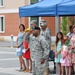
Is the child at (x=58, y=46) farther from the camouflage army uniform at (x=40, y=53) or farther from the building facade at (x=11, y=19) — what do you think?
the building facade at (x=11, y=19)

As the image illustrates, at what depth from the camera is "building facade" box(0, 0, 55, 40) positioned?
146ft

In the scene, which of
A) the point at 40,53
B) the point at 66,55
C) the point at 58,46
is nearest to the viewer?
the point at 40,53

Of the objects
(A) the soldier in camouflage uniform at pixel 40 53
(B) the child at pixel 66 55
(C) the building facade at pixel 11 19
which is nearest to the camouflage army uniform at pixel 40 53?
(A) the soldier in camouflage uniform at pixel 40 53

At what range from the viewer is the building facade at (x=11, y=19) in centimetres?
4453

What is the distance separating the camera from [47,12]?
14414 mm

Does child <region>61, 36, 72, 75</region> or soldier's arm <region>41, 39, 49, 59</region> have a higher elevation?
soldier's arm <region>41, 39, 49, 59</region>

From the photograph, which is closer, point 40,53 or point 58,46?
point 40,53

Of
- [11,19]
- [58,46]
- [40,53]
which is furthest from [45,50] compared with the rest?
[11,19]

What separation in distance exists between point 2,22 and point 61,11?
109 ft

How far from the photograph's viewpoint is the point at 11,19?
45.6 metres

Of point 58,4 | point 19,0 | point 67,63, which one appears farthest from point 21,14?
point 19,0

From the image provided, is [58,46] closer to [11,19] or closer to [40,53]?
[40,53]

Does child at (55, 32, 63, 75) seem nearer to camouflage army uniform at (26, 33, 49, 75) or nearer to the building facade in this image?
camouflage army uniform at (26, 33, 49, 75)

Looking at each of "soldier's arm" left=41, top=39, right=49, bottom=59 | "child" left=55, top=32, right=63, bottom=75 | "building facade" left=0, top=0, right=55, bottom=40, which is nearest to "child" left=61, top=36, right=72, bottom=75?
"child" left=55, top=32, right=63, bottom=75
